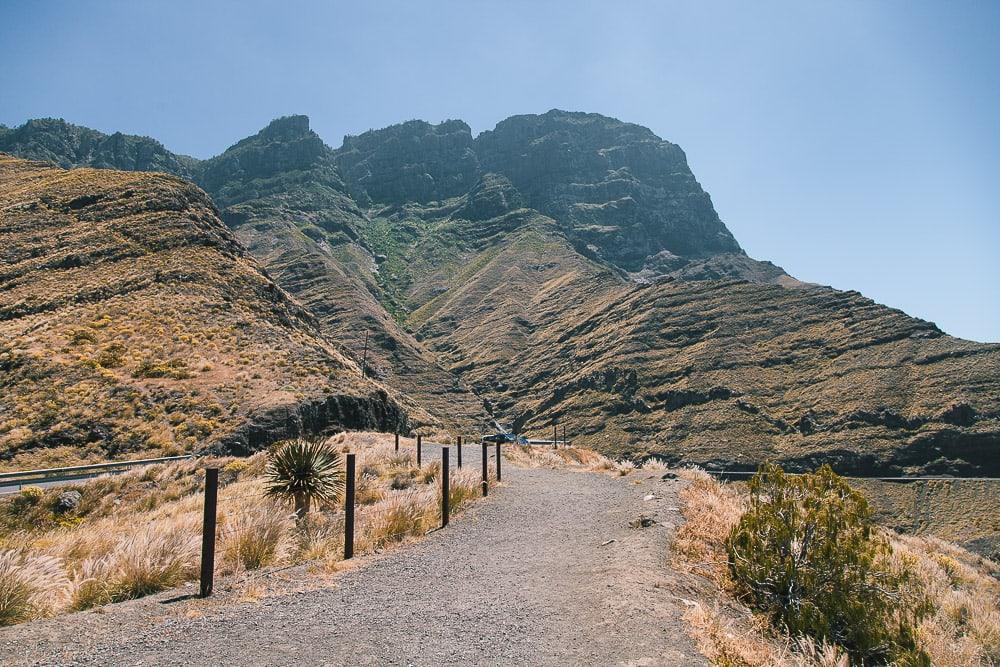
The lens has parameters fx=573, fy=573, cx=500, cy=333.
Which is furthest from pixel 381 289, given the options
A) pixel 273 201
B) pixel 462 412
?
pixel 462 412

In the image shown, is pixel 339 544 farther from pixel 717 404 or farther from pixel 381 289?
pixel 381 289

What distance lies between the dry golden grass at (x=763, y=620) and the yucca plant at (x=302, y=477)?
6455 mm

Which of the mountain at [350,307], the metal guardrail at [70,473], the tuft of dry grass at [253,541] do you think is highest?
the mountain at [350,307]

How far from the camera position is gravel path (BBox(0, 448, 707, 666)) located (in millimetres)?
4691

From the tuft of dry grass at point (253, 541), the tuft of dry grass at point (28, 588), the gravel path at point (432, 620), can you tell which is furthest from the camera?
the tuft of dry grass at point (253, 541)

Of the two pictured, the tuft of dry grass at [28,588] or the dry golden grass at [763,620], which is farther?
the dry golden grass at [763,620]

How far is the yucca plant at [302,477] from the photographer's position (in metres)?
10.7

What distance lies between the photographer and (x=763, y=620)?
6727 millimetres

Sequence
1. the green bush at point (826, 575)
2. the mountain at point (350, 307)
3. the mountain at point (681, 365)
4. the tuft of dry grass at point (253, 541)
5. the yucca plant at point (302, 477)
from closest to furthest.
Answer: the green bush at point (826, 575)
the tuft of dry grass at point (253, 541)
the yucca plant at point (302, 477)
the mountain at point (681, 365)
the mountain at point (350, 307)

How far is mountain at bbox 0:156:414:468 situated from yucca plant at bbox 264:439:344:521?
17.4m

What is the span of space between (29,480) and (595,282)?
131m

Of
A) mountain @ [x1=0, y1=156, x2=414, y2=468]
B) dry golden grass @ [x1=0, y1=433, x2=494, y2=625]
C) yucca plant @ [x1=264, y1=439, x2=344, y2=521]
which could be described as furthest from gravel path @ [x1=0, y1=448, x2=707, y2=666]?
mountain @ [x1=0, y1=156, x2=414, y2=468]

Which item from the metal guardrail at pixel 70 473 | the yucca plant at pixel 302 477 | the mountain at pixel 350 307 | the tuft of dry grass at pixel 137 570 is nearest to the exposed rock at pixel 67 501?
the metal guardrail at pixel 70 473

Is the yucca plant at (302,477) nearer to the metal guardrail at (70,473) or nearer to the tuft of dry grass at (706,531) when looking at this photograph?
the tuft of dry grass at (706,531)
